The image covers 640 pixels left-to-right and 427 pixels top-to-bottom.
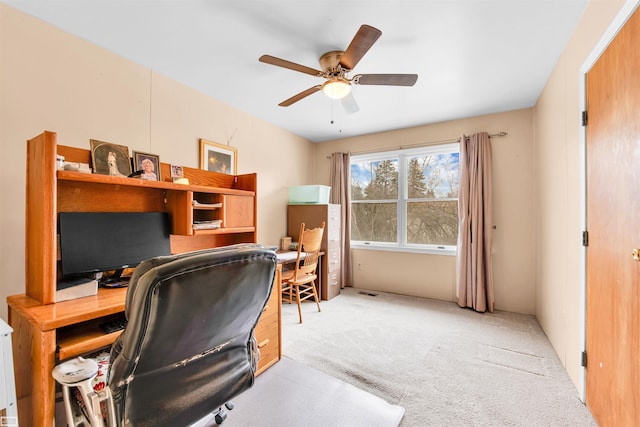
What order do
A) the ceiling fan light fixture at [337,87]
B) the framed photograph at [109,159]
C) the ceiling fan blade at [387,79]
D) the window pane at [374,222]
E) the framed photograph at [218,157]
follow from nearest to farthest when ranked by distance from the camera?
the framed photograph at [109,159]
the ceiling fan blade at [387,79]
the ceiling fan light fixture at [337,87]
the framed photograph at [218,157]
the window pane at [374,222]

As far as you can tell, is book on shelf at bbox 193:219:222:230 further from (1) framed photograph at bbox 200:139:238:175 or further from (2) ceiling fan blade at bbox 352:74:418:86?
(2) ceiling fan blade at bbox 352:74:418:86

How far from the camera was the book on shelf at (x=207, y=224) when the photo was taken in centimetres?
210

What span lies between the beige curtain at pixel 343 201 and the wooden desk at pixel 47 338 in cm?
314

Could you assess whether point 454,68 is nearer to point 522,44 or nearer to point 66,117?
point 522,44

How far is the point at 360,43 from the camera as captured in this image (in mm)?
1590

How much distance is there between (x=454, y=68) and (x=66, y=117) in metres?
3.08

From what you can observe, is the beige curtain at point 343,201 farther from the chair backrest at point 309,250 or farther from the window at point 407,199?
the chair backrest at point 309,250

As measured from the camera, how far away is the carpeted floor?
1651 mm

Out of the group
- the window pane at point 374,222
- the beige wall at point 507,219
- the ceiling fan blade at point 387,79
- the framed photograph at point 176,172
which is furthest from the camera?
the window pane at point 374,222

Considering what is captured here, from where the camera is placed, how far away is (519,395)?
1.79 meters

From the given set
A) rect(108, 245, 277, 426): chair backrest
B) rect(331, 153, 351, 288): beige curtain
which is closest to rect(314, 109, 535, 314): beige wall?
rect(331, 153, 351, 288): beige curtain

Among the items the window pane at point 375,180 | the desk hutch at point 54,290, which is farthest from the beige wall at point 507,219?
the desk hutch at point 54,290

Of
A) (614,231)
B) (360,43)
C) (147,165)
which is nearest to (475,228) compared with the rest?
(614,231)

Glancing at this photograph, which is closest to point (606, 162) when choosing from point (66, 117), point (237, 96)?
point (237, 96)
